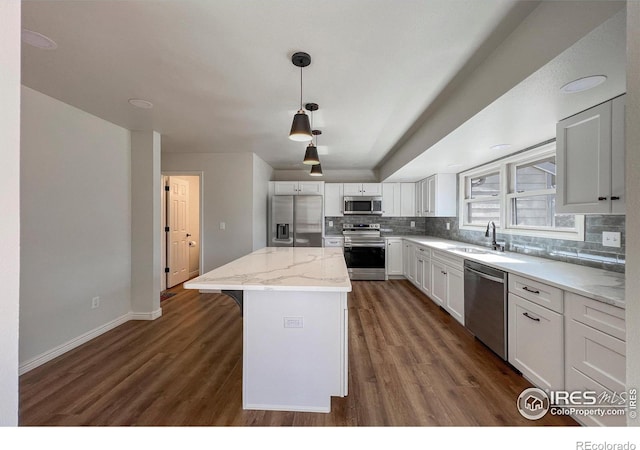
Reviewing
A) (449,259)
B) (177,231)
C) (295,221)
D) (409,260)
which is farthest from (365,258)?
(177,231)

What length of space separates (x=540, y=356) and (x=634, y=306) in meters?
1.64

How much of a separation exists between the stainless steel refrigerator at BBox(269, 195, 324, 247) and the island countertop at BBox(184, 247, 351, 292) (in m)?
2.69

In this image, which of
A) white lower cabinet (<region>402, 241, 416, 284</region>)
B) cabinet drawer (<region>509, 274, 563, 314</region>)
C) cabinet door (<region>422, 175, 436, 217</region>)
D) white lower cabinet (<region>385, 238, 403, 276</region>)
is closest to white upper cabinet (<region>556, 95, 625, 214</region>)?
cabinet drawer (<region>509, 274, 563, 314</region>)

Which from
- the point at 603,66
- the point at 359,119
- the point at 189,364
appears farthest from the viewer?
the point at 359,119

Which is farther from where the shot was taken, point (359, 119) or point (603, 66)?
point (359, 119)

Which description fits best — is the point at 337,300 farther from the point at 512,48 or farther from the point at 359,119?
the point at 359,119

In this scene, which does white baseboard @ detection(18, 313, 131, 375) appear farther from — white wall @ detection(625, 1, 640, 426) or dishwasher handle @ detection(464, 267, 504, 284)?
dishwasher handle @ detection(464, 267, 504, 284)

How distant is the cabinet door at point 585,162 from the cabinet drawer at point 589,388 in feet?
3.24

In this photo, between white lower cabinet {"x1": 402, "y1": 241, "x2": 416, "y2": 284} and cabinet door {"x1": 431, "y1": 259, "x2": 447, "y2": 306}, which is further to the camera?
white lower cabinet {"x1": 402, "y1": 241, "x2": 416, "y2": 284}

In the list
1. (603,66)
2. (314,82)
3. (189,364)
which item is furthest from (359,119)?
(189,364)

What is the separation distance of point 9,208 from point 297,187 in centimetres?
492

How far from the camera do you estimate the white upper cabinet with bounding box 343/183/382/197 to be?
224 inches
